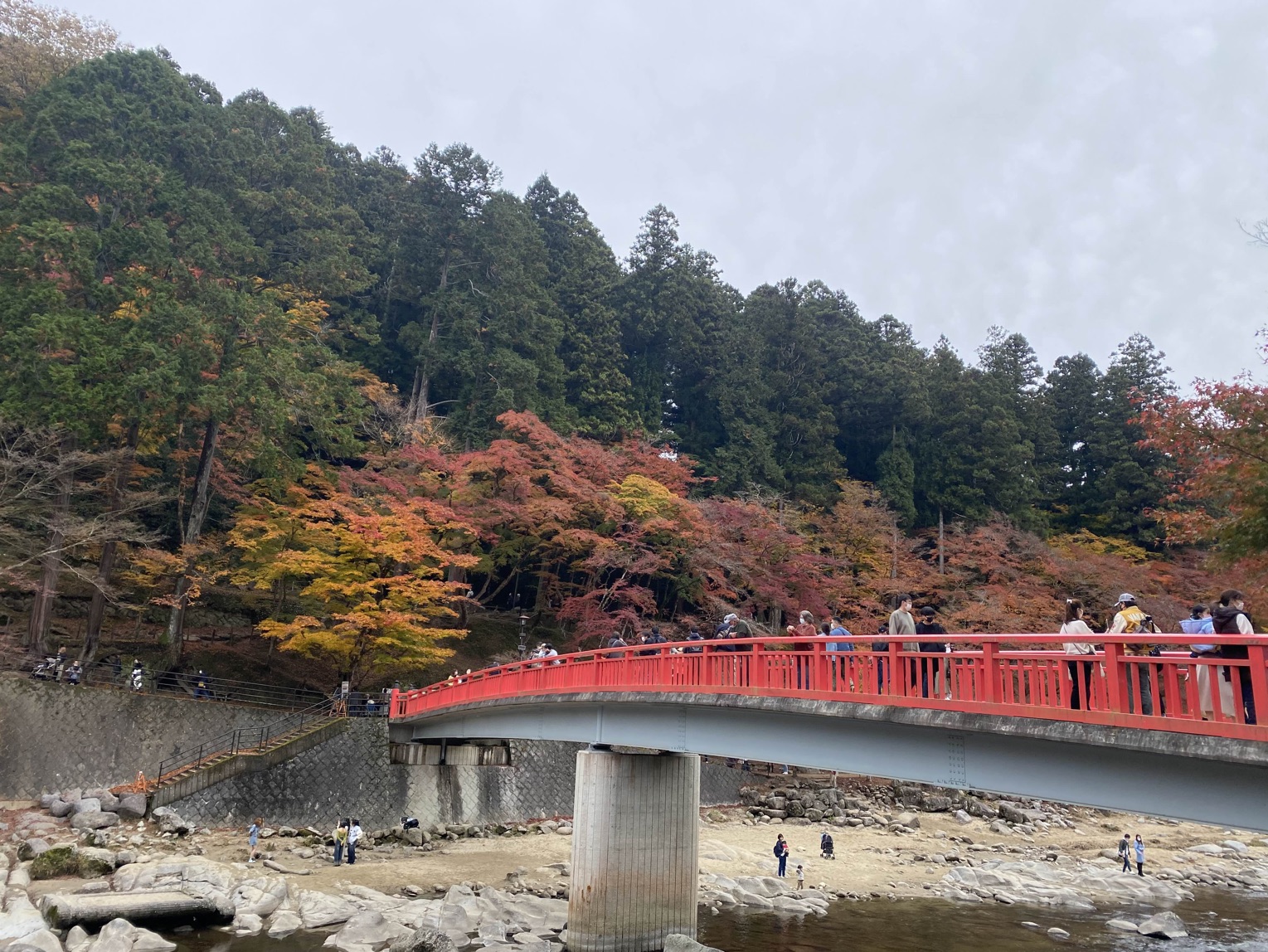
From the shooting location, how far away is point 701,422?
45.9m

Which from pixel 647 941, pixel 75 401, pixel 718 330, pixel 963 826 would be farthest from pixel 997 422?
pixel 75 401

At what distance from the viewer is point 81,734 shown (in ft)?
63.4

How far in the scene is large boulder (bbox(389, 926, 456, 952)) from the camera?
12523mm

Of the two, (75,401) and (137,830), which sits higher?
(75,401)

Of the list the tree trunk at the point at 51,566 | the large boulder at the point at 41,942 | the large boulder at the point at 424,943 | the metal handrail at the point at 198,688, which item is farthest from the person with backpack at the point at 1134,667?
the tree trunk at the point at 51,566

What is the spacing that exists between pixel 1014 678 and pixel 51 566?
22.7 metres

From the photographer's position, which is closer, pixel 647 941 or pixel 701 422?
pixel 647 941

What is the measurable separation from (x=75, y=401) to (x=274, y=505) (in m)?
5.90

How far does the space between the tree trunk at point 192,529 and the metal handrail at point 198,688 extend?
102 centimetres

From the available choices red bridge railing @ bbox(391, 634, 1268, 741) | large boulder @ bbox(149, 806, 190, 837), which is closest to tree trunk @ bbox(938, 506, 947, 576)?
red bridge railing @ bbox(391, 634, 1268, 741)

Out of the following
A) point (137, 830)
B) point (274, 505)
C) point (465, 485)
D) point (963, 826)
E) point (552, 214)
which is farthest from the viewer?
point (552, 214)

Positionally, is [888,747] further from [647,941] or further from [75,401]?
[75,401]

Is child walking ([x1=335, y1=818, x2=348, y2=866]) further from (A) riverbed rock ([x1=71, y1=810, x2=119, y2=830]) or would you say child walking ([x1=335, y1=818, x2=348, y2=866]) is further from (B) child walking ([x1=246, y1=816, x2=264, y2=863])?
(A) riverbed rock ([x1=71, y1=810, x2=119, y2=830])

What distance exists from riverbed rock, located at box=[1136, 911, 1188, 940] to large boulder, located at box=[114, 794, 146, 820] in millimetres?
20894
